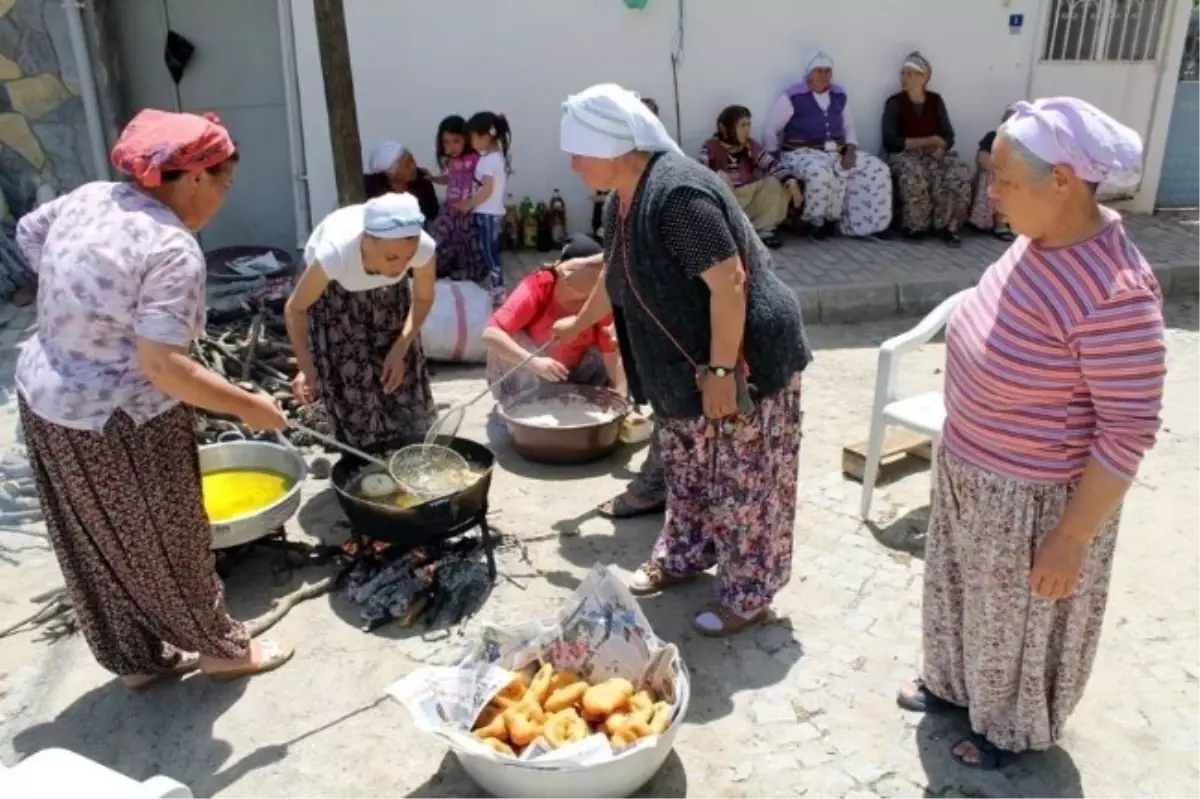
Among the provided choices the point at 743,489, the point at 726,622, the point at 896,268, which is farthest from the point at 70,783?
the point at 896,268

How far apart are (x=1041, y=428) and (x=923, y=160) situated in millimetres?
6508

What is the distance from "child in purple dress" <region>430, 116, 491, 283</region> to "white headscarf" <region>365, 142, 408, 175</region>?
383mm

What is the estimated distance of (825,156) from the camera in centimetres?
818

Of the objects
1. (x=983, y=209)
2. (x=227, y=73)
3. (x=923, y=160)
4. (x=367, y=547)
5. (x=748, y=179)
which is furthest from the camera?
(x=983, y=209)

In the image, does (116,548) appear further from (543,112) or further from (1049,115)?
(543,112)

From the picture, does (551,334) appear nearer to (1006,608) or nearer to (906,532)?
(906,532)

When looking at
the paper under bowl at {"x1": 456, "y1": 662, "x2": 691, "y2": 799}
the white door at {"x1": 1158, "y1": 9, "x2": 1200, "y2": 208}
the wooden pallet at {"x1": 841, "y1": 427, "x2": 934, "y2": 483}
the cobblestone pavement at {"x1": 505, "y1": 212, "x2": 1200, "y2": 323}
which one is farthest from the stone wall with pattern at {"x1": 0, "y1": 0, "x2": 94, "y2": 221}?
the white door at {"x1": 1158, "y1": 9, "x2": 1200, "y2": 208}

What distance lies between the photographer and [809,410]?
18.1 ft

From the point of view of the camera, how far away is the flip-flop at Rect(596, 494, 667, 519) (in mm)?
4359

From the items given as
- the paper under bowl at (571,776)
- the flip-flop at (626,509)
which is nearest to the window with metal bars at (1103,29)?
the flip-flop at (626,509)

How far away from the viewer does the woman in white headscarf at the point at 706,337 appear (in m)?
2.88

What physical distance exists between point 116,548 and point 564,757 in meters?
1.43

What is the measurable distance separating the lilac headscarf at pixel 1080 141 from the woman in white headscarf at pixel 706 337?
2.95 ft

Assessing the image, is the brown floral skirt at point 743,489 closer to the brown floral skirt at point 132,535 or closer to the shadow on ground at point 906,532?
the shadow on ground at point 906,532
